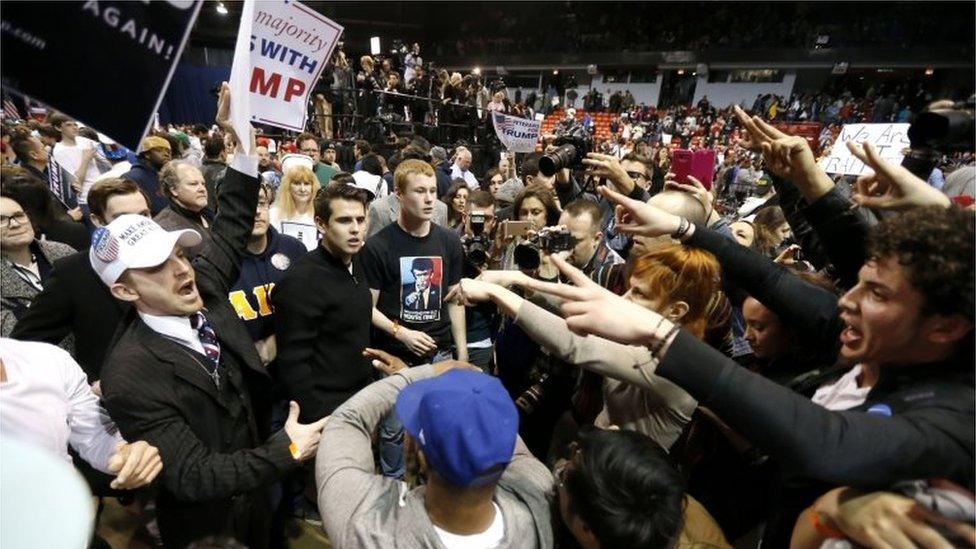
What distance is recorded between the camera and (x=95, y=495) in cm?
233

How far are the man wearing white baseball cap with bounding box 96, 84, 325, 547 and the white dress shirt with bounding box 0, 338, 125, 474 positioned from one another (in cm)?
10

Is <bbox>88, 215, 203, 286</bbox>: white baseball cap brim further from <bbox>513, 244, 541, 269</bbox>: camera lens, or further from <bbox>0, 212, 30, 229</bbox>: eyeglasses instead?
<bbox>513, 244, 541, 269</bbox>: camera lens

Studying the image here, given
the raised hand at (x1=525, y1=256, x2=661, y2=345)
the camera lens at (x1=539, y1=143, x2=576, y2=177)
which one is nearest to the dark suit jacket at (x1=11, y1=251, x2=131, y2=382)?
the raised hand at (x1=525, y1=256, x2=661, y2=345)

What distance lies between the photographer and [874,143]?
14.3 feet

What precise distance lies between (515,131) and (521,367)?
4.70m

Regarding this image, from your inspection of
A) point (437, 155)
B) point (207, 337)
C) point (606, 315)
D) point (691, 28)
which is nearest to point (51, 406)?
point (207, 337)

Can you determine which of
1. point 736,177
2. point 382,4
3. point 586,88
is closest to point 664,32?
point 586,88

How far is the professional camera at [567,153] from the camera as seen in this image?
3.32 metres

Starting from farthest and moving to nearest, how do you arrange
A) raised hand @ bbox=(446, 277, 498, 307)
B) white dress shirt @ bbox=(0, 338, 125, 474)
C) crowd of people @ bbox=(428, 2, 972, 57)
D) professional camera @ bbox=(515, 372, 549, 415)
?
1. crowd of people @ bbox=(428, 2, 972, 57)
2. professional camera @ bbox=(515, 372, 549, 415)
3. raised hand @ bbox=(446, 277, 498, 307)
4. white dress shirt @ bbox=(0, 338, 125, 474)

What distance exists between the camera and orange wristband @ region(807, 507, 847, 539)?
0.96m

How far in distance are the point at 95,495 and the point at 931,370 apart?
3.09m

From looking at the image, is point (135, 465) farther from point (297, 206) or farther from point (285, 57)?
point (297, 206)

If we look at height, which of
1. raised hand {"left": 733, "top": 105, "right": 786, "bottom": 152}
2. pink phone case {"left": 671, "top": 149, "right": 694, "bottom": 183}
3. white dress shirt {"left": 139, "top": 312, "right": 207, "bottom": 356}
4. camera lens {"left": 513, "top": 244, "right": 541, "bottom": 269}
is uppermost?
raised hand {"left": 733, "top": 105, "right": 786, "bottom": 152}

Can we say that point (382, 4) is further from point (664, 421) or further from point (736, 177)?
point (664, 421)
